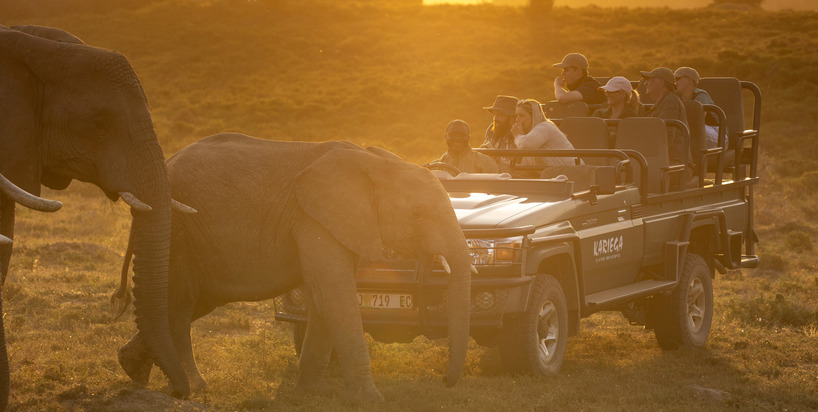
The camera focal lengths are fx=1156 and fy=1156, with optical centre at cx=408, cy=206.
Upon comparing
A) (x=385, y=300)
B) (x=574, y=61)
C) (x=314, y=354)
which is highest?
(x=574, y=61)

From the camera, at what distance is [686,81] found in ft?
39.0

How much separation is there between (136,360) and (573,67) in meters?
6.22

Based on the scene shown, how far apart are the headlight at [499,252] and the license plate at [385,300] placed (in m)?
0.56

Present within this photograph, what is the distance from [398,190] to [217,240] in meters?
1.29

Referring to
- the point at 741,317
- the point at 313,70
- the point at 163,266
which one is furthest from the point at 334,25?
the point at 163,266

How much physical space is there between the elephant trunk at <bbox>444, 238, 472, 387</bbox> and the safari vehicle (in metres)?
0.48

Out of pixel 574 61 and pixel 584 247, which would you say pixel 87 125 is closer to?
pixel 584 247

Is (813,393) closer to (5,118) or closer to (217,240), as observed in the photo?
(217,240)

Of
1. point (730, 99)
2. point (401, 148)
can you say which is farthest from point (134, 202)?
point (401, 148)

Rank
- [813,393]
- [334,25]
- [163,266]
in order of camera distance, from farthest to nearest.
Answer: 1. [334,25]
2. [813,393]
3. [163,266]

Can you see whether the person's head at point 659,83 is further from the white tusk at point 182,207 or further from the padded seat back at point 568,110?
the white tusk at point 182,207

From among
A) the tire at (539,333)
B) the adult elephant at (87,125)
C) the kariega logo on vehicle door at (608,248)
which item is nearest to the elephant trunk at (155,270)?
the adult elephant at (87,125)

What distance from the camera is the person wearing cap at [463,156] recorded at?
10781 millimetres

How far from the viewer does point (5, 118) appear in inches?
270
